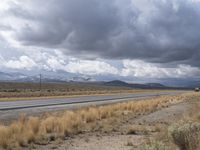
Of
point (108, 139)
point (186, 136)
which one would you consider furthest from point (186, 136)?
point (108, 139)

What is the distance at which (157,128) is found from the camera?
61.1 feet

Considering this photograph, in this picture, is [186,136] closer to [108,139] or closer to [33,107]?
[108,139]

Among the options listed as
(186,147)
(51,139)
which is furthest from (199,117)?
(186,147)

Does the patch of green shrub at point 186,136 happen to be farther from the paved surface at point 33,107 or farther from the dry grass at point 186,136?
the paved surface at point 33,107

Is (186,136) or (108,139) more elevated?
(186,136)

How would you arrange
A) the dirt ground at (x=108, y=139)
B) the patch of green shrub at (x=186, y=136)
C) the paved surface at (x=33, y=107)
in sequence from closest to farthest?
the patch of green shrub at (x=186, y=136) < the dirt ground at (x=108, y=139) < the paved surface at (x=33, y=107)

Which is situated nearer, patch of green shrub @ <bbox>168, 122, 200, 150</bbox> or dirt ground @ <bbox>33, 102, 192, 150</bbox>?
patch of green shrub @ <bbox>168, 122, 200, 150</bbox>

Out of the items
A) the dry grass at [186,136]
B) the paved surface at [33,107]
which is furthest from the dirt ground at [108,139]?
the paved surface at [33,107]

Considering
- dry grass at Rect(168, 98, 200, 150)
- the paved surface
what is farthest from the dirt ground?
the paved surface

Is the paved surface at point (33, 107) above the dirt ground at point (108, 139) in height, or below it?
above

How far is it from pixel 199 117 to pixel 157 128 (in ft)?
10.6

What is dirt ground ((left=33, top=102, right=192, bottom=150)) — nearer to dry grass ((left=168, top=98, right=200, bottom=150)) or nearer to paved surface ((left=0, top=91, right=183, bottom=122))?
dry grass ((left=168, top=98, right=200, bottom=150))

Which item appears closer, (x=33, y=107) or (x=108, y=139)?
(x=108, y=139)

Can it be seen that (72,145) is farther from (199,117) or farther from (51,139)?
(199,117)
